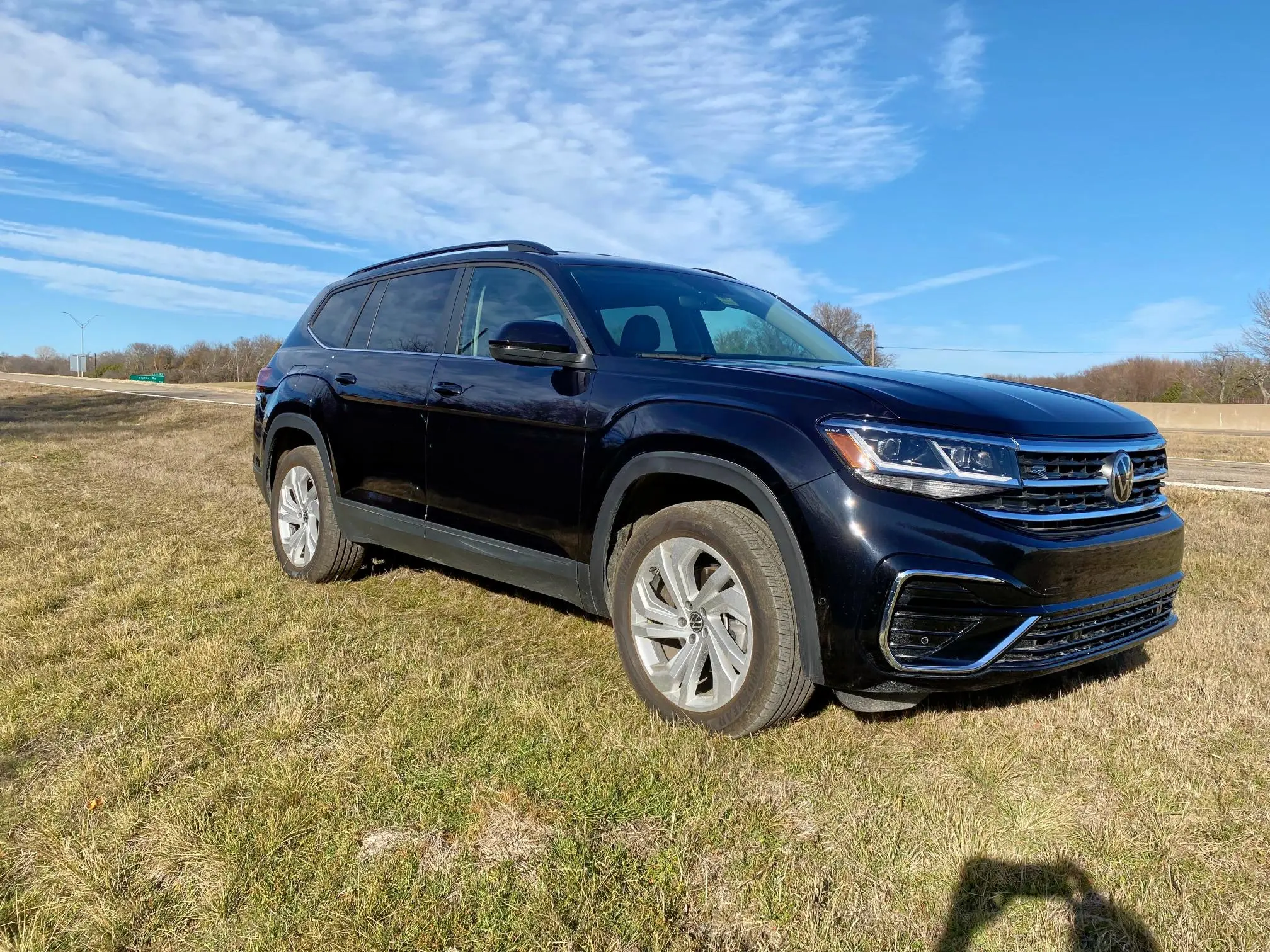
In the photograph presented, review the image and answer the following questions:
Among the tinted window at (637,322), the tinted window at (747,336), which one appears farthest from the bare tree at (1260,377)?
the tinted window at (637,322)

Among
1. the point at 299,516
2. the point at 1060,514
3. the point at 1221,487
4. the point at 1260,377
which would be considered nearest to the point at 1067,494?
the point at 1060,514

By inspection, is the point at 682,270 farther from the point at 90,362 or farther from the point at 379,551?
the point at 90,362

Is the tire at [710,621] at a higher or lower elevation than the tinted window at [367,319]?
lower

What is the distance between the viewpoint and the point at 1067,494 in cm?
283

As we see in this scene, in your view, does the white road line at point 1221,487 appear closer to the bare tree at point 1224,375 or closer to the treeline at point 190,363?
the bare tree at point 1224,375

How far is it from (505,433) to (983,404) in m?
1.95

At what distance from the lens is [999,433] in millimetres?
2723

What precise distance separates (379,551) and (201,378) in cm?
8401

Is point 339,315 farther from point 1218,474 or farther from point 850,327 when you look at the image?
point 850,327

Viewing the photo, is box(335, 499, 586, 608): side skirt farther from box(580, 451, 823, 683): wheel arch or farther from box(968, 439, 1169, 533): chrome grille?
box(968, 439, 1169, 533): chrome grille

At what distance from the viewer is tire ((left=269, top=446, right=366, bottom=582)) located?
5.04 meters

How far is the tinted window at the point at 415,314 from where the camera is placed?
447 cm

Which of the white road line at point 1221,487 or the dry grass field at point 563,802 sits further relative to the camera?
the white road line at point 1221,487

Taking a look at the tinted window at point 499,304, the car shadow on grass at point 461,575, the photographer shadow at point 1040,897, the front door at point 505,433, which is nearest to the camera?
the photographer shadow at point 1040,897
